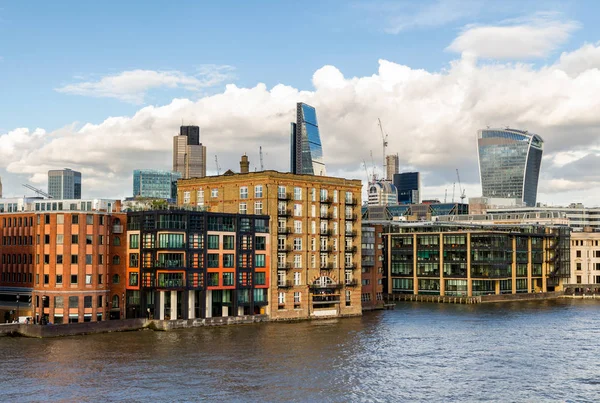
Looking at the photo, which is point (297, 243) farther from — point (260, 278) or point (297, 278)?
point (260, 278)

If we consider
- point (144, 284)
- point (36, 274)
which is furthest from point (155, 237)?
point (36, 274)

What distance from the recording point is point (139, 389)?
9444 cm

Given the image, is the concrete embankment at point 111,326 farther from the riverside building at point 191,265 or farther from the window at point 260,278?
the window at point 260,278

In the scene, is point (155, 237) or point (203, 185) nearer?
point (155, 237)

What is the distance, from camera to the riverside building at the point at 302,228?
164875 mm

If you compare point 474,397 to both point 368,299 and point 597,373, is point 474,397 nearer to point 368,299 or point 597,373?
point 597,373

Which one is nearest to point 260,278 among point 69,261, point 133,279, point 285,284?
point 285,284

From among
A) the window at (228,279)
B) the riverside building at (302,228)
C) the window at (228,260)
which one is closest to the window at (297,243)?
the riverside building at (302,228)

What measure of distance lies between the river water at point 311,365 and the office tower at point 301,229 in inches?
485

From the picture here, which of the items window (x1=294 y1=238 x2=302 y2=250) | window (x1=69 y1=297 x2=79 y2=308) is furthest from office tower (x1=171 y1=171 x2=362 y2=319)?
window (x1=69 y1=297 x2=79 y2=308)

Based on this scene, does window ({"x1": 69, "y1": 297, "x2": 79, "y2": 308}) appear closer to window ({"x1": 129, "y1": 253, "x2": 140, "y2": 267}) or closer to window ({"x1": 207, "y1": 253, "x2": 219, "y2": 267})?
window ({"x1": 129, "y1": 253, "x2": 140, "y2": 267})

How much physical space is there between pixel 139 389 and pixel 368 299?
107 meters

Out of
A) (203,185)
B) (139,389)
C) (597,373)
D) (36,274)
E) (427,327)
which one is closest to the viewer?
(139,389)

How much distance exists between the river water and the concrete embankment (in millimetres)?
2658
